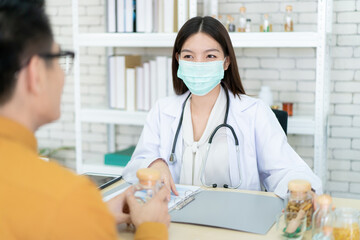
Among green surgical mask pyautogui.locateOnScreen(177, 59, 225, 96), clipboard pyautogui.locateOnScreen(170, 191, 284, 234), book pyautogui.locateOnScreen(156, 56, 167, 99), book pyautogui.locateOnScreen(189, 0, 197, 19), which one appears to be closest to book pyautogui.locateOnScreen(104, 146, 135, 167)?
book pyautogui.locateOnScreen(156, 56, 167, 99)

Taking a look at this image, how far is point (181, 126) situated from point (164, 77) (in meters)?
0.90

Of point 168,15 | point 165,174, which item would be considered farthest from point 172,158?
point 168,15

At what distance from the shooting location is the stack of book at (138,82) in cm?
293

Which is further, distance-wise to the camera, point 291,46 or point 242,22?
point 242,22

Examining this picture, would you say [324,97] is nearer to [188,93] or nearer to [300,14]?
[300,14]

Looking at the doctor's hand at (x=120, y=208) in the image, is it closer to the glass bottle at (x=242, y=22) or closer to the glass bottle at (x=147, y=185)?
the glass bottle at (x=147, y=185)

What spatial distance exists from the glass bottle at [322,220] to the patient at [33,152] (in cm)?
60

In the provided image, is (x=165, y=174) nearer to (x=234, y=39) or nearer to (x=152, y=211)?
(x=152, y=211)

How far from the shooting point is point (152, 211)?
3.92 ft

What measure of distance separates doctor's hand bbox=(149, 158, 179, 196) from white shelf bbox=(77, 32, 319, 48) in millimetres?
1081

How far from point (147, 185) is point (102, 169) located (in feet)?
6.16

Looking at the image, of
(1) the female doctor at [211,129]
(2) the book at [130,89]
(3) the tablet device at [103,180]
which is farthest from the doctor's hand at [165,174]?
(2) the book at [130,89]

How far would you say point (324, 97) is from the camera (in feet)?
8.46

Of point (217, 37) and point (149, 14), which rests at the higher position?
point (149, 14)
